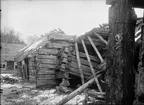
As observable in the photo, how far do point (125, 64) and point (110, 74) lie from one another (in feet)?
1.00

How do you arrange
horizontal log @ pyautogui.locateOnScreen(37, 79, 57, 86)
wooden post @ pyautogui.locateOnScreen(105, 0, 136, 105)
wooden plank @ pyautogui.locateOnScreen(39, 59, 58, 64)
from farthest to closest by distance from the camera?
wooden plank @ pyautogui.locateOnScreen(39, 59, 58, 64) → horizontal log @ pyautogui.locateOnScreen(37, 79, 57, 86) → wooden post @ pyautogui.locateOnScreen(105, 0, 136, 105)

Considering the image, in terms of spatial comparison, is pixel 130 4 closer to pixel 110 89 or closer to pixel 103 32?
pixel 110 89

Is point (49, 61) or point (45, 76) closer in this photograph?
point (45, 76)

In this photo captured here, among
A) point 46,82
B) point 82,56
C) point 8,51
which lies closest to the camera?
point 82,56

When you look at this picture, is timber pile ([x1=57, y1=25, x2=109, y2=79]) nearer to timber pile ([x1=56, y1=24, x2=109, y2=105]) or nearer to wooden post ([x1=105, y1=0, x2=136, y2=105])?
timber pile ([x1=56, y1=24, x2=109, y2=105])

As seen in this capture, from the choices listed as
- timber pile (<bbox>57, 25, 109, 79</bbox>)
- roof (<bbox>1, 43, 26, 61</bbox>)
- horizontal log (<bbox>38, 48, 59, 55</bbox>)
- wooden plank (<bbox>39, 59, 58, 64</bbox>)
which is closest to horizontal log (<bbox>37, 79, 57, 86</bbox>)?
wooden plank (<bbox>39, 59, 58, 64</bbox>)

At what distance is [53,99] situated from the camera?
754 centimetres

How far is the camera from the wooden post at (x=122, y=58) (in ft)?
8.54

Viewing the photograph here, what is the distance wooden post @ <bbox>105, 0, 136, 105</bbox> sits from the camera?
260 centimetres

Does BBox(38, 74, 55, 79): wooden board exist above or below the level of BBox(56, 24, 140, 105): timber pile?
below

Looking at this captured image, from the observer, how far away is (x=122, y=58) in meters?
2.62

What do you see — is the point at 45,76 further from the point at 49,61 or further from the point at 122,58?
the point at 122,58

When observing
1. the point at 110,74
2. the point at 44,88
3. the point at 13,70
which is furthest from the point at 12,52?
the point at 110,74

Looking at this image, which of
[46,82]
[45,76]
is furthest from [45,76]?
[46,82]
